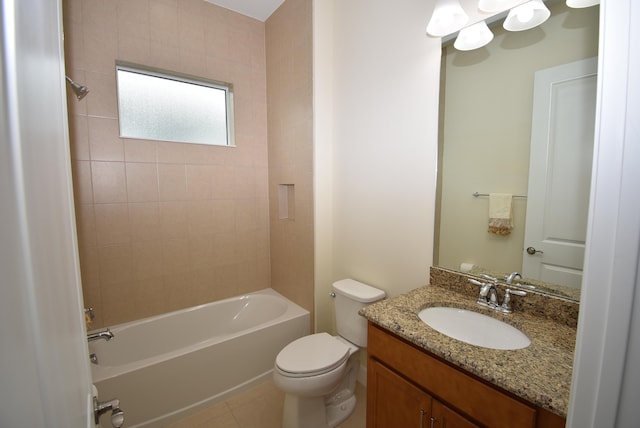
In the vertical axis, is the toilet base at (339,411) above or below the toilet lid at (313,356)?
below

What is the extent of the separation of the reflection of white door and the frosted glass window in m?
2.23

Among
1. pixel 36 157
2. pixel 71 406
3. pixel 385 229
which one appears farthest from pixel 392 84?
pixel 71 406

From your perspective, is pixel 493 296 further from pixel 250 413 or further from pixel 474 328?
pixel 250 413

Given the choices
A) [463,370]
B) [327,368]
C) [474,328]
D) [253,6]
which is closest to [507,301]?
[474,328]

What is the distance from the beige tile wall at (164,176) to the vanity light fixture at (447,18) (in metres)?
1.37

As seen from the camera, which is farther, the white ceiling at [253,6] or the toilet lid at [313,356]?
the white ceiling at [253,6]

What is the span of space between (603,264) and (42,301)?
2.13 ft

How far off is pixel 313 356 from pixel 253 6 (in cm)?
272

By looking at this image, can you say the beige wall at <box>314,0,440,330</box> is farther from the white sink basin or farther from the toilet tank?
the white sink basin

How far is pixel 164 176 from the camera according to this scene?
2.16 meters

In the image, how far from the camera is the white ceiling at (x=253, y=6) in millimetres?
2236

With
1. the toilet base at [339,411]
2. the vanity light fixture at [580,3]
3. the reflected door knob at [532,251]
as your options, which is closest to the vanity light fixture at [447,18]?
the vanity light fixture at [580,3]

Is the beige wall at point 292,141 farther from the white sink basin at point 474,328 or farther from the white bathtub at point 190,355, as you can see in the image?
the white sink basin at point 474,328

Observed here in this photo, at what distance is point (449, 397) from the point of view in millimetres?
945
